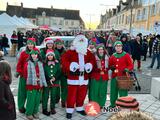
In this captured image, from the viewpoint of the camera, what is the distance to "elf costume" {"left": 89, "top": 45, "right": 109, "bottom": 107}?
23.0 ft

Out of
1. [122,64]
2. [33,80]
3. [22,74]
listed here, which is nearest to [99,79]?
[122,64]

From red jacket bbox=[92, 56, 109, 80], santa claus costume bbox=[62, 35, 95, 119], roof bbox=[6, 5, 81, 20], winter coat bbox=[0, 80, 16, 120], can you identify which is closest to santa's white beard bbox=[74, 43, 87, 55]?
santa claus costume bbox=[62, 35, 95, 119]

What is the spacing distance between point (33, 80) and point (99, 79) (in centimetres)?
164

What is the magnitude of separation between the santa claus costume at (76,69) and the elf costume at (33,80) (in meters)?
0.58

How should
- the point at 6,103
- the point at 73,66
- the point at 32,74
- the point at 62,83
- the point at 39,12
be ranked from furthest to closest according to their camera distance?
the point at 39,12 → the point at 62,83 → the point at 73,66 → the point at 32,74 → the point at 6,103

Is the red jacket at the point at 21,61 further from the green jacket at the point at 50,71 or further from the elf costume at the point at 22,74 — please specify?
the green jacket at the point at 50,71

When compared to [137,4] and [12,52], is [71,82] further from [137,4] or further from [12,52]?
[137,4]

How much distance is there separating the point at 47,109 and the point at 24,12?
80.7m

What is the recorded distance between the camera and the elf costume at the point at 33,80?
622cm

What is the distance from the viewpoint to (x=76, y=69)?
258 inches

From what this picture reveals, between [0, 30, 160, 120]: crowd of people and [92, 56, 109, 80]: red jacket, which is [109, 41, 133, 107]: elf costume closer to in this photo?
[0, 30, 160, 120]: crowd of people

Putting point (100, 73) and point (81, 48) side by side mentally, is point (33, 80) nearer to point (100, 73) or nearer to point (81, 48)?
point (81, 48)

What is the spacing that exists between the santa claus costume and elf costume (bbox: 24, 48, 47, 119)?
1.89 ft

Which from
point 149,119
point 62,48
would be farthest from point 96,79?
point 149,119
